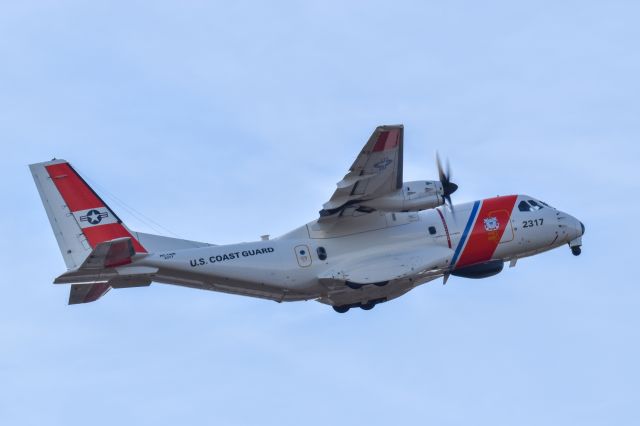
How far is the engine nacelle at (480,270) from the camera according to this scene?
1704 inches

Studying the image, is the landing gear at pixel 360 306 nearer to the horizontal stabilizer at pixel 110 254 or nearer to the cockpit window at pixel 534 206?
the cockpit window at pixel 534 206

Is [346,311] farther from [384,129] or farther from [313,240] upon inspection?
[384,129]

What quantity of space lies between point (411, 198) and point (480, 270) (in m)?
4.79

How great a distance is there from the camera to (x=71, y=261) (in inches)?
1537

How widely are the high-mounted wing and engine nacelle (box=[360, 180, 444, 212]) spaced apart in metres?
0.23

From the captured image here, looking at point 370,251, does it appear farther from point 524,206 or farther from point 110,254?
point 110,254

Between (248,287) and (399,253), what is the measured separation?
5037 millimetres

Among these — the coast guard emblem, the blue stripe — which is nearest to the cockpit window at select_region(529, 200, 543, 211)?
the coast guard emblem

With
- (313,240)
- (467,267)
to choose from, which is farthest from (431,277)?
(313,240)

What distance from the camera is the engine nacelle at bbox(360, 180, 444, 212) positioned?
40.1 metres

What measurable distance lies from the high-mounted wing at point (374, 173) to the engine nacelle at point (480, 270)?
4920mm

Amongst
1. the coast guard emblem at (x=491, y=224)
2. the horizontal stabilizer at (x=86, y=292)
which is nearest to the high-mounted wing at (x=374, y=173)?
the coast guard emblem at (x=491, y=224)

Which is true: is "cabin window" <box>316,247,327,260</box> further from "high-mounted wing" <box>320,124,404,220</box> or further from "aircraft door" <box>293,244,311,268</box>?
"high-mounted wing" <box>320,124,404,220</box>

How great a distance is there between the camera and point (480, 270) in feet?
142
